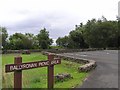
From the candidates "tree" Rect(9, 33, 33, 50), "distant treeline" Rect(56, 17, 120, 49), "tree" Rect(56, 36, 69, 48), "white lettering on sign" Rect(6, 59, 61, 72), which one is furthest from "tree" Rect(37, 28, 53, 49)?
"white lettering on sign" Rect(6, 59, 61, 72)

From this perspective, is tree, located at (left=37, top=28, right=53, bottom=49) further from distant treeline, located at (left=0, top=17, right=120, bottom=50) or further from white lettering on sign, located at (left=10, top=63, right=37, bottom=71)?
white lettering on sign, located at (left=10, top=63, right=37, bottom=71)

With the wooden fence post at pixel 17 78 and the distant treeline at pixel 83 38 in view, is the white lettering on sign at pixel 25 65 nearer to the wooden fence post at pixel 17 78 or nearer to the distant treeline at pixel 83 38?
the wooden fence post at pixel 17 78

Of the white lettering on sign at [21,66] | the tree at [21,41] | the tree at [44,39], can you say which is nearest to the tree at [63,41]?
the tree at [44,39]

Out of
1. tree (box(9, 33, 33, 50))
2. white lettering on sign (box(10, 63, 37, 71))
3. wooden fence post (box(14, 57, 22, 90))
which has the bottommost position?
wooden fence post (box(14, 57, 22, 90))

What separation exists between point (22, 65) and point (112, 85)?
15.6 feet

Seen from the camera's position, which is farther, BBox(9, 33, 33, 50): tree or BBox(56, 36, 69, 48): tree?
BBox(56, 36, 69, 48): tree

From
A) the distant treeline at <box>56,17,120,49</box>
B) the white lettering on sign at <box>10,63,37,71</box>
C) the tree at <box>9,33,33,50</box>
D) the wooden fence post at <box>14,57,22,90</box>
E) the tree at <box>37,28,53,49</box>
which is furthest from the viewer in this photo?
the tree at <box>37,28,53,49</box>

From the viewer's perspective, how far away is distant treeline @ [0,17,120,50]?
7262 centimetres

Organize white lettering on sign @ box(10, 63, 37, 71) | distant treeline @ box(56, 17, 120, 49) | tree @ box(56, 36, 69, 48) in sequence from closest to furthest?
1. white lettering on sign @ box(10, 63, 37, 71)
2. distant treeline @ box(56, 17, 120, 49)
3. tree @ box(56, 36, 69, 48)

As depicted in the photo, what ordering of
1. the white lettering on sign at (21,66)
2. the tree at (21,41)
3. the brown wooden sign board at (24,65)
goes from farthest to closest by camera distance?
A: the tree at (21,41)
the white lettering on sign at (21,66)
the brown wooden sign board at (24,65)

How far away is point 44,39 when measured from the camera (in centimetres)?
7900

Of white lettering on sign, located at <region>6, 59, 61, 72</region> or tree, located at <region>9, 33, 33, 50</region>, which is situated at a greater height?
tree, located at <region>9, 33, 33, 50</region>

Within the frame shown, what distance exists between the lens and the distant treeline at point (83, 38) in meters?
72.6

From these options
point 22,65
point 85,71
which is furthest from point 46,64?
point 85,71
